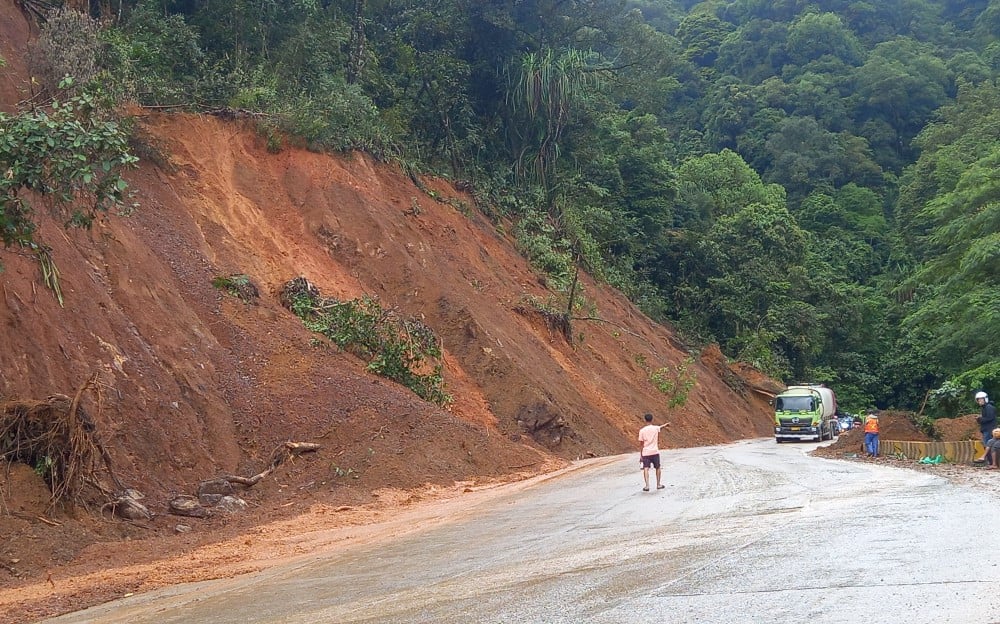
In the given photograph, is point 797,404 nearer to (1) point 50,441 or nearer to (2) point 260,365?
(2) point 260,365

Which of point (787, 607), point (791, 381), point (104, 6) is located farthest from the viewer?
point (791, 381)

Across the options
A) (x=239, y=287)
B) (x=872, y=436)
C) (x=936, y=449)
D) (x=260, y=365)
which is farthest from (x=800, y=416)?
(x=260, y=365)

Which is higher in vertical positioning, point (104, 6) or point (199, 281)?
point (104, 6)

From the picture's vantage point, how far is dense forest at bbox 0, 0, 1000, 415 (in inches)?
1116

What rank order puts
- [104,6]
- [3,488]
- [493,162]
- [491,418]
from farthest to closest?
[493,162], [104,6], [491,418], [3,488]

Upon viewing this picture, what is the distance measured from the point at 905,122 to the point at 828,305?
91.9ft

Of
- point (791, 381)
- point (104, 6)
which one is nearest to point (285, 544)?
A: point (104, 6)

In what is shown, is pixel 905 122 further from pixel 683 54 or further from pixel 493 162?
pixel 493 162

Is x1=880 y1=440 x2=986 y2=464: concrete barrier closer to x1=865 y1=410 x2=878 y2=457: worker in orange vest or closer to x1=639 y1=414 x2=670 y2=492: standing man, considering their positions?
x1=865 y1=410 x2=878 y2=457: worker in orange vest

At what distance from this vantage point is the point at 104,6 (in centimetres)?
2923

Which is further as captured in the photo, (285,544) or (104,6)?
(104,6)

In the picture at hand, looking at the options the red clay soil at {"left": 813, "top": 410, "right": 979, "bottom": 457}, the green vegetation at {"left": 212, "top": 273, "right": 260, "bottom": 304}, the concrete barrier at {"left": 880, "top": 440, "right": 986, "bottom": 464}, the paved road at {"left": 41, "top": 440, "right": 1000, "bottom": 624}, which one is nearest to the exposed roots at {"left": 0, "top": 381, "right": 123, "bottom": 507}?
the paved road at {"left": 41, "top": 440, "right": 1000, "bottom": 624}

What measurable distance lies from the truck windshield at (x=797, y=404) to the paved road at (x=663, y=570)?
20275 mm

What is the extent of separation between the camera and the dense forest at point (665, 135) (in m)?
28.3
